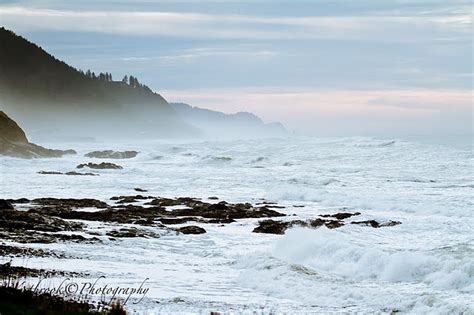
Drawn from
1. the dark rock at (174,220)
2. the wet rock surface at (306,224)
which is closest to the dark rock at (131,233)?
the dark rock at (174,220)

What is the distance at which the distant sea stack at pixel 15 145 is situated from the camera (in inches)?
2345

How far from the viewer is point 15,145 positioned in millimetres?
61469

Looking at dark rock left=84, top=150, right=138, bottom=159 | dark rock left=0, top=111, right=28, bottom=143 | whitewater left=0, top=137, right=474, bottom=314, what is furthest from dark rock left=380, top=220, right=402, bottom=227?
dark rock left=84, top=150, right=138, bottom=159

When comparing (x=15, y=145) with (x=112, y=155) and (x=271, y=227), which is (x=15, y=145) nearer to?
(x=112, y=155)

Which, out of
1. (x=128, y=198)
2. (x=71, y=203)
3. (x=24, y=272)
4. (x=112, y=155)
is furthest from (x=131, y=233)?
(x=112, y=155)

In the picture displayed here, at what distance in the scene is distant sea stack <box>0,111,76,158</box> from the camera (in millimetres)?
59562

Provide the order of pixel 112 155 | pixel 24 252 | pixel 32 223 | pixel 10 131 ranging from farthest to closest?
1. pixel 112 155
2. pixel 10 131
3. pixel 32 223
4. pixel 24 252

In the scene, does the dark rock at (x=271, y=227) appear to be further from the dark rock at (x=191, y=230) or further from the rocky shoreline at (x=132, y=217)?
the dark rock at (x=191, y=230)

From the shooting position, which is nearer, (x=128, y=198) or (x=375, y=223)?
(x=375, y=223)

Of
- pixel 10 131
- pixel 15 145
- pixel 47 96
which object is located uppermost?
pixel 47 96

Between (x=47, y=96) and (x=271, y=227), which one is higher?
(x=47, y=96)

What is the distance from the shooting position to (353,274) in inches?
543

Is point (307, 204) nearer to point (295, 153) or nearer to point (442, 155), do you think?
point (442, 155)

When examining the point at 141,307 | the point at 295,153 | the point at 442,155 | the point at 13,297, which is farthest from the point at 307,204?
the point at 295,153
